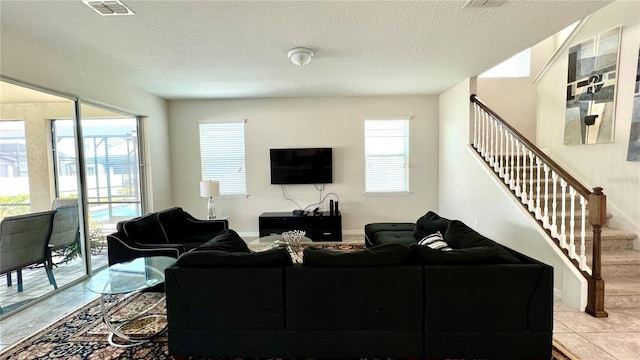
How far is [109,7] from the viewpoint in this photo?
2.27m

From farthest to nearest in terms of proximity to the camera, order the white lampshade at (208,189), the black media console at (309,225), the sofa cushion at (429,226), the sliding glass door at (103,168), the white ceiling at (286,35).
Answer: the black media console at (309,225) < the white lampshade at (208,189) < the sliding glass door at (103,168) < the sofa cushion at (429,226) < the white ceiling at (286,35)

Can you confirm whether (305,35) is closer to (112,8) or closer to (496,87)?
(112,8)

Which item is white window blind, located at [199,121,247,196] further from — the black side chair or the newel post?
the newel post

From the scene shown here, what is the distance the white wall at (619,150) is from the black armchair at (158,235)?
5021 mm

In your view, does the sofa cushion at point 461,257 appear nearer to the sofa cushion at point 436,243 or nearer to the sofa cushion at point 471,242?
the sofa cushion at point 471,242

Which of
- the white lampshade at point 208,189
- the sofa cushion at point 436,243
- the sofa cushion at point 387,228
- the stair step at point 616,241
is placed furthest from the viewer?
the white lampshade at point 208,189

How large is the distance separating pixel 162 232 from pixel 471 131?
4586mm

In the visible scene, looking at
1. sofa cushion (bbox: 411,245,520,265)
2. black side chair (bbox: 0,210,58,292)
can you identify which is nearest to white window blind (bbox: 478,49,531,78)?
sofa cushion (bbox: 411,245,520,265)

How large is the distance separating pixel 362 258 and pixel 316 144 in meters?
3.85

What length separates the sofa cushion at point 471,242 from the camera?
2010 mm

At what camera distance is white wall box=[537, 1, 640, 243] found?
3314mm

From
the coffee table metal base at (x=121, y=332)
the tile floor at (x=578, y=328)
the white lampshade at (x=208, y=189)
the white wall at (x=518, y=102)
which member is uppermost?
the white wall at (x=518, y=102)

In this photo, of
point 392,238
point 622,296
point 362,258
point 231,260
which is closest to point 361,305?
point 362,258

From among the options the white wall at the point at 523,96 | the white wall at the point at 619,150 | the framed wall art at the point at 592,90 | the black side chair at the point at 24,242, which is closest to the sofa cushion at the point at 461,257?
the white wall at the point at 619,150
